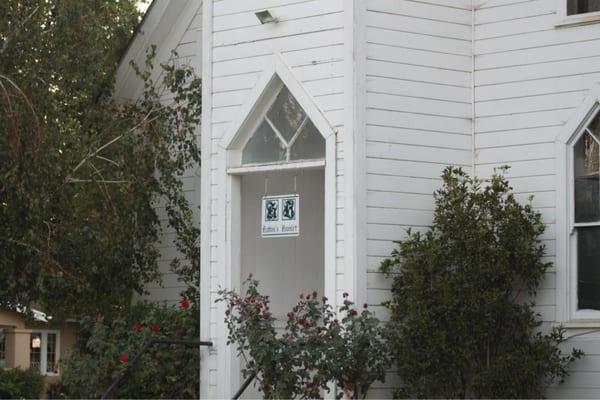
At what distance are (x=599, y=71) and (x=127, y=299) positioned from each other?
6525mm

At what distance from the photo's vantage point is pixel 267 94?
12.9m

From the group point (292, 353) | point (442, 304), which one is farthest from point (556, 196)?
point (292, 353)

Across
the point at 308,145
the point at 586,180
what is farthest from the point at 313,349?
the point at 586,180

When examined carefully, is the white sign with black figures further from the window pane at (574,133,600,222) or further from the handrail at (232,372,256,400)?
the window pane at (574,133,600,222)

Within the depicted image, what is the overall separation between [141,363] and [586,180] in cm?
483

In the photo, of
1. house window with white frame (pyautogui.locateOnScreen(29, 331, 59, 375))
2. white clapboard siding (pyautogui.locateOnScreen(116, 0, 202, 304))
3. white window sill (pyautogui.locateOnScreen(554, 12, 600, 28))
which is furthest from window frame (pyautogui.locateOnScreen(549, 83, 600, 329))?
house window with white frame (pyautogui.locateOnScreen(29, 331, 59, 375))

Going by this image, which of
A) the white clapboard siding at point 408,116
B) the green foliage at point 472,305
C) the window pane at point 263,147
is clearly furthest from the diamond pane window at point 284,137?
the green foliage at point 472,305

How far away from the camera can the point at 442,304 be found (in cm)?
1145

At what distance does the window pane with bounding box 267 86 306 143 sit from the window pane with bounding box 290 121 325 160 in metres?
0.11

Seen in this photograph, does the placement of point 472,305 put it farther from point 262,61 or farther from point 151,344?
point 262,61

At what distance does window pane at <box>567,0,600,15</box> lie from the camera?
1234cm

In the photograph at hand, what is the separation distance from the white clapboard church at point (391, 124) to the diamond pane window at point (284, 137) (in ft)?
0.04

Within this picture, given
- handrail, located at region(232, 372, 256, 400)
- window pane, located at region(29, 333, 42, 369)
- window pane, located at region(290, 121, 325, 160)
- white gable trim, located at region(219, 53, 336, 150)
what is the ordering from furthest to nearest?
window pane, located at region(29, 333, 42, 369) → window pane, located at region(290, 121, 325, 160) → white gable trim, located at region(219, 53, 336, 150) → handrail, located at region(232, 372, 256, 400)

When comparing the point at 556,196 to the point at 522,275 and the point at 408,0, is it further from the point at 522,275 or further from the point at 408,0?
the point at 408,0
